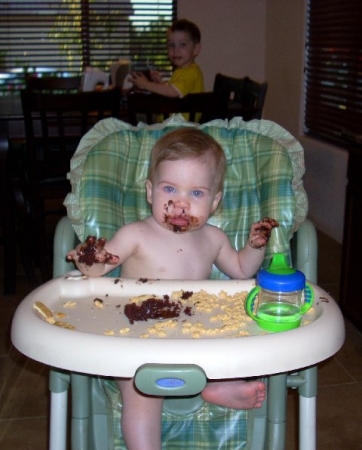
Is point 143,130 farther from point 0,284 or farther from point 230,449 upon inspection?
point 0,284

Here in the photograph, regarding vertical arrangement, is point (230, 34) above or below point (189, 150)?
above

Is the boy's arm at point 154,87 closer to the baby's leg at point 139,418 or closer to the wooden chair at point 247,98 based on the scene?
the wooden chair at point 247,98

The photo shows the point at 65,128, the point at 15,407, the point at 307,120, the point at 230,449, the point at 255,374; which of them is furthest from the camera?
the point at 307,120

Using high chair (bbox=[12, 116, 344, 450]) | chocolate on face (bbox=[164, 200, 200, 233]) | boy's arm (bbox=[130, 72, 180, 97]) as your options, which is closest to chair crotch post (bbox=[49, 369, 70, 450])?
high chair (bbox=[12, 116, 344, 450])

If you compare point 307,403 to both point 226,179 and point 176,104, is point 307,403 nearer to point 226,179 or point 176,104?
point 226,179

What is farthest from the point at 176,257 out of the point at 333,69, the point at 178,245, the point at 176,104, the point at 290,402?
the point at 333,69

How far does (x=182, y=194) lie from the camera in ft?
4.51

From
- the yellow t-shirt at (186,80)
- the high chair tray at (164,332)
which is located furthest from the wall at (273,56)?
the high chair tray at (164,332)

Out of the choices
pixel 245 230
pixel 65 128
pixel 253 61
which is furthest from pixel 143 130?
pixel 253 61

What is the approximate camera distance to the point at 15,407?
A: 1988 mm

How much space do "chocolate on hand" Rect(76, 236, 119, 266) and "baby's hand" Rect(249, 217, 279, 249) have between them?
0.29 meters

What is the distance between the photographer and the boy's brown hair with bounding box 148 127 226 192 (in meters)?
1.38

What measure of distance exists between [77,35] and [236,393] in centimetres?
414

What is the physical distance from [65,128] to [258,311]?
203 cm
